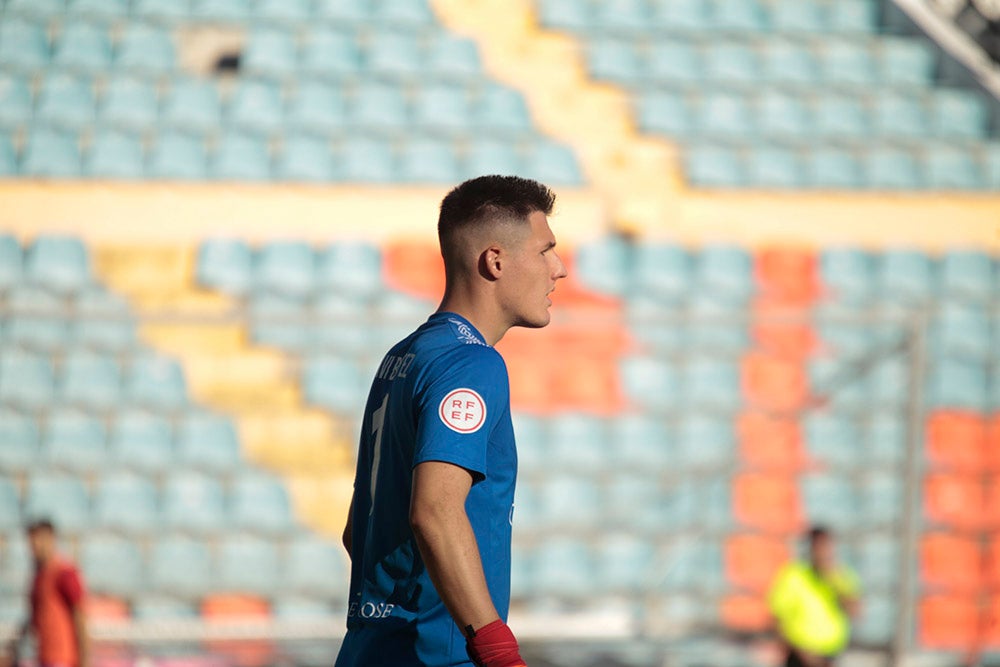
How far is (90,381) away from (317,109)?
9.00ft

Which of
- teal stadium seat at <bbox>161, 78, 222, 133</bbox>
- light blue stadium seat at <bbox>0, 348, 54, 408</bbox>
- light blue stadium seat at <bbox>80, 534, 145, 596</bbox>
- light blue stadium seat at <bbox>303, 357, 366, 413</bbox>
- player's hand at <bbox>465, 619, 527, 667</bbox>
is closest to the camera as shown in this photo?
player's hand at <bbox>465, 619, 527, 667</bbox>

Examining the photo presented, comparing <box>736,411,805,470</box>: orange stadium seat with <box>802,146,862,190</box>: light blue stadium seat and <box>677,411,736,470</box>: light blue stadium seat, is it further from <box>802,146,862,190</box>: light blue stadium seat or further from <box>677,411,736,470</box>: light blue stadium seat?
<box>802,146,862,190</box>: light blue stadium seat

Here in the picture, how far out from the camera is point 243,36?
881cm

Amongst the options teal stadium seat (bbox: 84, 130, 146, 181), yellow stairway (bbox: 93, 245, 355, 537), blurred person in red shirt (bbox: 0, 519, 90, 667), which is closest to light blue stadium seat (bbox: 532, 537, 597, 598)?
yellow stairway (bbox: 93, 245, 355, 537)

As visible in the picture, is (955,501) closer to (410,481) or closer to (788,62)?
(788,62)

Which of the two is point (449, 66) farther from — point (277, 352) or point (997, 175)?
point (997, 175)

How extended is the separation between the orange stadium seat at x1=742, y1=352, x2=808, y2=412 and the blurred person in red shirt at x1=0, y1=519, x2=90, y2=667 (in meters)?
3.81

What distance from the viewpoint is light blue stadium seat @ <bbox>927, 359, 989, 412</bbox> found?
774 cm

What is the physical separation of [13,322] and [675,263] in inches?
159

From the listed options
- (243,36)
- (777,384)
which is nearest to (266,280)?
(243,36)

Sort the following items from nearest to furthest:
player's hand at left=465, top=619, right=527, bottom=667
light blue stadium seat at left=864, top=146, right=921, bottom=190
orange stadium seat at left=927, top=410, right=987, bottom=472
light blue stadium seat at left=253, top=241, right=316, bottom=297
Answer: player's hand at left=465, top=619, right=527, bottom=667 < orange stadium seat at left=927, top=410, right=987, bottom=472 < light blue stadium seat at left=253, top=241, right=316, bottom=297 < light blue stadium seat at left=864, top=146, right=921, bottom=190

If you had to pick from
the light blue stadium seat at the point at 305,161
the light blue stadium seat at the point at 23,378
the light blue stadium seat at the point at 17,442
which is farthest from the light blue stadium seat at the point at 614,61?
the light blue stadium seat at the point at 17,442

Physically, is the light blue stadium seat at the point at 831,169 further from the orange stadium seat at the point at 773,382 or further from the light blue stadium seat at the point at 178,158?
the light blue stadium seat at the point at 178,158

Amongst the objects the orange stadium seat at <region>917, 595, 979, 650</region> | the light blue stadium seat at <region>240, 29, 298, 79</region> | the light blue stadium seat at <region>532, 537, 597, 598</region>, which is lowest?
the orange stadium seat at <region>917, 595, 979, 650</region>
